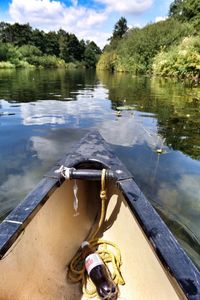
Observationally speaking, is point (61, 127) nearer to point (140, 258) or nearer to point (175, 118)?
point (175, 118)

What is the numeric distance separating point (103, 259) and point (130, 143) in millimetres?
3307

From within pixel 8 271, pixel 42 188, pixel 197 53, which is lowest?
pixel 8 271

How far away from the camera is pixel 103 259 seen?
2.19m

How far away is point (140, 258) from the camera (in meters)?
1.83

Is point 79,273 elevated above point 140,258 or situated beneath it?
situated beneath

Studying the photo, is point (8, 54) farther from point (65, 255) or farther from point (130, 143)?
point (65, 255)

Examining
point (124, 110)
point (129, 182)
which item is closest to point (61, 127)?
point (124, 110)

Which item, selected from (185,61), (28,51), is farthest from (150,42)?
(28,51)

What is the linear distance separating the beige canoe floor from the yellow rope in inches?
1.7

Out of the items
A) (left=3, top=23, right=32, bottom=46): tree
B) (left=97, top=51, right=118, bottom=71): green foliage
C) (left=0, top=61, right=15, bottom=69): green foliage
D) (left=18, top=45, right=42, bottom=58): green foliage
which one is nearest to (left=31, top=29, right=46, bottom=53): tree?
(left=3, top=23, right=32, bottom=46): tree

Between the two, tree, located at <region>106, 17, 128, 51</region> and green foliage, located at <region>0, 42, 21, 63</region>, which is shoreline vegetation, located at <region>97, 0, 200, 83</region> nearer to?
green foliage, located at <region>0, 42, 21, 63</region>

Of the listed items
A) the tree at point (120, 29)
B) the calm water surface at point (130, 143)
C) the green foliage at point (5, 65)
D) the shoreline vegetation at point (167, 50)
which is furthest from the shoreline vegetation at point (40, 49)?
the calm water surface at point (130, 143)

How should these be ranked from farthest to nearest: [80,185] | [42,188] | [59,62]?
[59,62] → [80,185] → [42,188]

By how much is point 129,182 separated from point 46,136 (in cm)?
380
